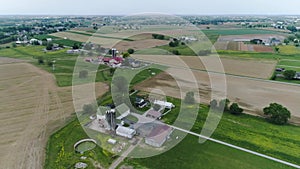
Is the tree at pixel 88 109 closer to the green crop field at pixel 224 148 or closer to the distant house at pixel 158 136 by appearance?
the green crop field at pixel 224 148

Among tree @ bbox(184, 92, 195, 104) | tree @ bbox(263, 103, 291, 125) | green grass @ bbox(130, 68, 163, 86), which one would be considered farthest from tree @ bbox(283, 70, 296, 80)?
green grass @ bbox(130, 68, 163, 86)

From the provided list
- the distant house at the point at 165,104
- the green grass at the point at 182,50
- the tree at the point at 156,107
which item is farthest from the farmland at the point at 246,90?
the green grass at the point at 182,50

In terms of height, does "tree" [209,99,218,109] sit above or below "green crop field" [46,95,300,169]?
above

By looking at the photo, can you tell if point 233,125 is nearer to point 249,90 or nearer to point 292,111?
point 292,111

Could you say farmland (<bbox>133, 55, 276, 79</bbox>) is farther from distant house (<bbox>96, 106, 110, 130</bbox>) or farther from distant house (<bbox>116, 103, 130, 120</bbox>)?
distant house (<bbox>96, 106, 110, 130</bbox>)

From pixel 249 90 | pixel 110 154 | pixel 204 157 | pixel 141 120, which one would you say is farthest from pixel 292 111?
pixel 110 154

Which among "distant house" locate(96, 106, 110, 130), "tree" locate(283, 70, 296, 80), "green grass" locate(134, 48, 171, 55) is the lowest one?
"distant house" locate(96, 106, 110, 130)


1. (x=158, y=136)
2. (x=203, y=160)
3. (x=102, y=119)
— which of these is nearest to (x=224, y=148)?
(x=203, y=160)

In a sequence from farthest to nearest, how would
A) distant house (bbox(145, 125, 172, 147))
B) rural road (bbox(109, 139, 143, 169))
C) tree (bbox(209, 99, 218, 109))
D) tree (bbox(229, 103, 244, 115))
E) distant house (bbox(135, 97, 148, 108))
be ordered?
1. distant house (bbox(135, 97, 148, 108))
2. tree (bbox(209, 99, 218, 109))
3. tree (bbox(229, 103, 244, 115))
4. distant house (bbox(145, 125, 172, 147))
5. rural road (bbox(109, 139, 143, 169))
